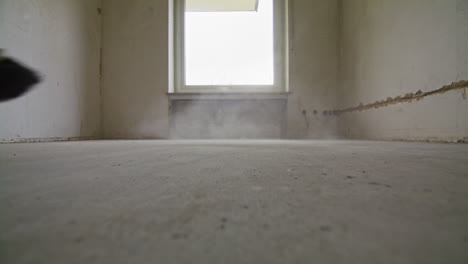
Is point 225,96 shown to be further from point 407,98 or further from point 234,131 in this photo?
point 407,98

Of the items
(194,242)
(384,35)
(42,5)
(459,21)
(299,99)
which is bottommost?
(194,242)

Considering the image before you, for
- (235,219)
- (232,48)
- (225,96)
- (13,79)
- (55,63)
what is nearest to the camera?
(235,219)

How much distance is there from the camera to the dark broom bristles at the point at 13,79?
6.44ft

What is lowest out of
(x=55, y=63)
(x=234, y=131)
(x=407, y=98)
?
(x=234, y=131)

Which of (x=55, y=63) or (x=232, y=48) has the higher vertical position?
(x=232, y=48)

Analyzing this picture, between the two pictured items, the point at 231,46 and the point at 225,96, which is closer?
the point at 225,96

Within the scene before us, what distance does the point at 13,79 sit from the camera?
2.06m

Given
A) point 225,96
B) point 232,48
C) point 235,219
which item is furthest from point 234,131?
point 235,219

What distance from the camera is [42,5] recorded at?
2.33 m

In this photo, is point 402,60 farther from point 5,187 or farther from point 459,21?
point 5,187

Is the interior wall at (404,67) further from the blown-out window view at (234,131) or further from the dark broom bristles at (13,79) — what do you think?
the dark broom bristles at (13,79)

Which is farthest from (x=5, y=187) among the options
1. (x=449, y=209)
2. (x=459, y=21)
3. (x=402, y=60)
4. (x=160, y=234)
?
(x=402, y=60)

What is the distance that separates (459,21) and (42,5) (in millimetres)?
3463

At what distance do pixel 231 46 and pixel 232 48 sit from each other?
3 centimetres
